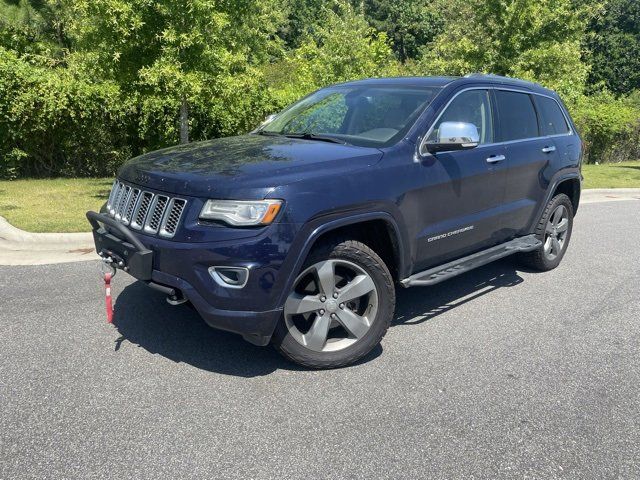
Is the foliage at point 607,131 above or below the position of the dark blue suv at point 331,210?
below

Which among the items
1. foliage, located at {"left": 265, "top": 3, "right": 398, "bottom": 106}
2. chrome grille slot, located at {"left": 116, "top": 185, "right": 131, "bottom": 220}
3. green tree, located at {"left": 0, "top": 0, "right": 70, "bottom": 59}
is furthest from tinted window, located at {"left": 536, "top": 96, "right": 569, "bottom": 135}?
green tree, located at {"left": 0, "top": 0, "right": 70, "bottom": 59}

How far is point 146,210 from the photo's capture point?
11.5 feet

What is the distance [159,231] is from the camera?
3359 millimetres

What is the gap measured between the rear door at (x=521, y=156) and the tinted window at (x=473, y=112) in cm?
16

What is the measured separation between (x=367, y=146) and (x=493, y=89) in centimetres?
165

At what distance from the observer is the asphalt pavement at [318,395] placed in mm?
2746

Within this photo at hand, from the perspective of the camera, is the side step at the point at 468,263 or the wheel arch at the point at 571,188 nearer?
the side step at the point at 468,263

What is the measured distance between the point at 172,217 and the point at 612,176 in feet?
49.5

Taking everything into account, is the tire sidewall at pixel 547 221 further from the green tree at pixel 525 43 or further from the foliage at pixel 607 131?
the foliage at pixel 607 131

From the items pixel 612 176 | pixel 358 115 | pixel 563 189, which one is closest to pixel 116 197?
pixel 358 115

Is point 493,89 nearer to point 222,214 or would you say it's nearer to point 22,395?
point 222,214

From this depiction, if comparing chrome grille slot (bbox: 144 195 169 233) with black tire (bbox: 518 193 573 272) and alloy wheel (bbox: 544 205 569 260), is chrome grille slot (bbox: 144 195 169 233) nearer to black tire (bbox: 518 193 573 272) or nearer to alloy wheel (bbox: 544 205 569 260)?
black tire (bbox: 518 193 573 272)

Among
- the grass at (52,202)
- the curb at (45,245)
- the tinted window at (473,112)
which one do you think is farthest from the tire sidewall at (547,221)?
the grass at (52,202)

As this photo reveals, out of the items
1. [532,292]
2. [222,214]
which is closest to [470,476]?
[222,214]
